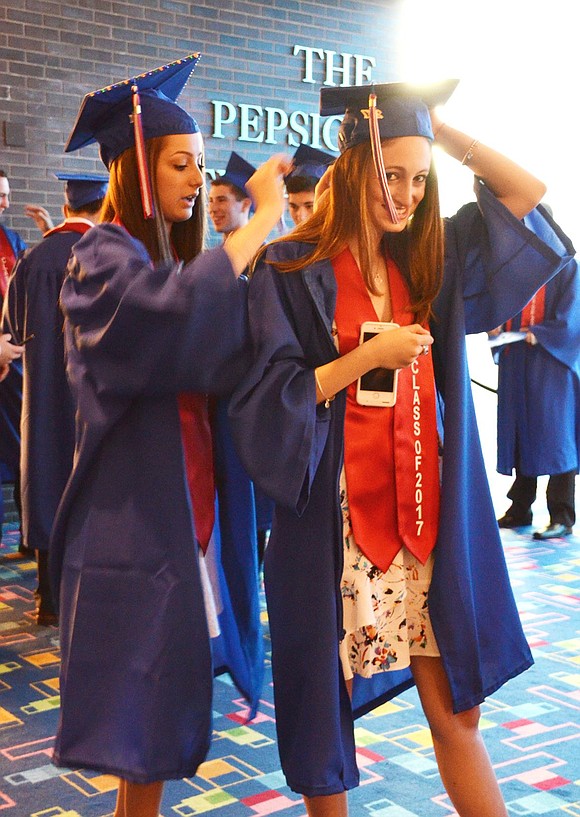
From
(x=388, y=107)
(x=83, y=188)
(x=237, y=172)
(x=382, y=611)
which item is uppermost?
(x=237, y=172)

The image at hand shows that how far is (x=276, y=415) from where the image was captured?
1752 millimetres

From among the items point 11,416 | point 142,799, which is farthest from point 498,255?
point 11,416

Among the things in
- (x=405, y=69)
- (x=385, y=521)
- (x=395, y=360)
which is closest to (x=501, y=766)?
(x=385, y=521)

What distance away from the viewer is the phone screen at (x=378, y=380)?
1.86 meters

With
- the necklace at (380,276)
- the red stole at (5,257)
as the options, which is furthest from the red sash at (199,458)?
the red stole at (5,257)

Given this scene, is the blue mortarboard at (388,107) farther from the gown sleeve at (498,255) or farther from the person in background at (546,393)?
the person in background at (546,393)

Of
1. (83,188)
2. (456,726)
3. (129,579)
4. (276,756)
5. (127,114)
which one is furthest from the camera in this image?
(83,188)

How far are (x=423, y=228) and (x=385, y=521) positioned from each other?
1.80 feet

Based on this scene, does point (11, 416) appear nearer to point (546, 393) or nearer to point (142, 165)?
point (546, 393)

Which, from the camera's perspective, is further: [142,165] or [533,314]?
[533,314]

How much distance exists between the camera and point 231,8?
22.5 feet

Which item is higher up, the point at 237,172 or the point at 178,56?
the point at 178,56

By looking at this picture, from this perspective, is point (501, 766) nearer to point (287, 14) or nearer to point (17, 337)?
point (17, 337)

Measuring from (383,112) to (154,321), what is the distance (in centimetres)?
58
